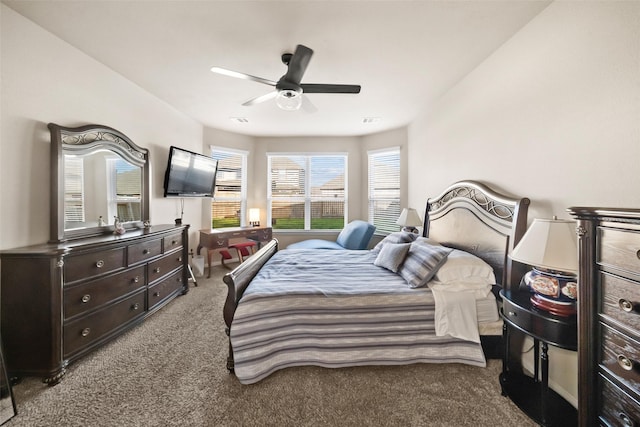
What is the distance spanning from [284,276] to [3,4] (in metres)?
2.93

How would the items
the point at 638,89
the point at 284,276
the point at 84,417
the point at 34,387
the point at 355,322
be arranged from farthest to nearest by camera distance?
1. the point at 284,276
2. the point at 355,322
3. the point at 34,387
4. the point at 84,417
5. the point at 638,89

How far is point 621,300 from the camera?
0.92 m

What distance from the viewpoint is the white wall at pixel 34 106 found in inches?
69.0

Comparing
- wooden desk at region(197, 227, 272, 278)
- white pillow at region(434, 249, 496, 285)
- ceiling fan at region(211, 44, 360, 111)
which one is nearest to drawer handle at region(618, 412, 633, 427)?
white pillow at region(434, 249, 496, 285)

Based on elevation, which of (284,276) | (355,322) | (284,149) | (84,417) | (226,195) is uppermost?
(284,149)

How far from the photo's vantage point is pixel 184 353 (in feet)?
6.62

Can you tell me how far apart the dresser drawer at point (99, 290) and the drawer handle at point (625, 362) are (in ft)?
10.5

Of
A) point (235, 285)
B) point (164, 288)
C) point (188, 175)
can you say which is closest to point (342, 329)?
point (235, 285)

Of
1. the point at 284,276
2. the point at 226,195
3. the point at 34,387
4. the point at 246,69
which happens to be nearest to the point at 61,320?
the point at 34,387

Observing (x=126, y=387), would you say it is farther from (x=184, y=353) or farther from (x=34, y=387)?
(x=34, y=387)

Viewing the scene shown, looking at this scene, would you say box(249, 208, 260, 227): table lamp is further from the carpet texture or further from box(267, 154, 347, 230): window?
the carpet texture

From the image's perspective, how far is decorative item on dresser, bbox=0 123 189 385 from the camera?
1646 millimetres

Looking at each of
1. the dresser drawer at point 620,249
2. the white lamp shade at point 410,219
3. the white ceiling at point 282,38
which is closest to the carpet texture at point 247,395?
the dresser drawer at point 620,249

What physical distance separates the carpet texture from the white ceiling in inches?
105
